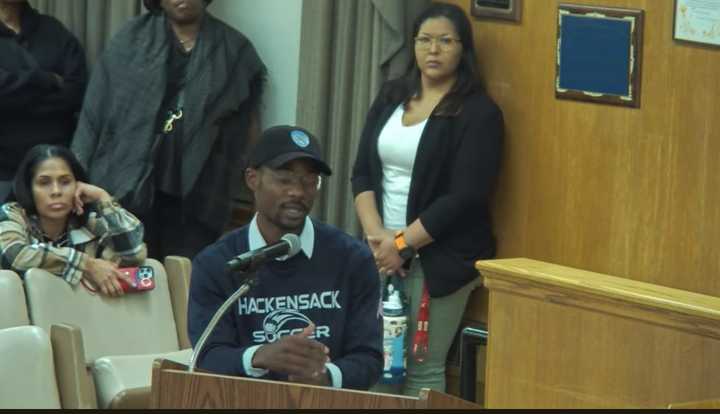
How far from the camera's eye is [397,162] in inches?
200

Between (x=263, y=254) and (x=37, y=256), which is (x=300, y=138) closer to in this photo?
(x=263, y=254)

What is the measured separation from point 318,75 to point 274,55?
371 millimetres

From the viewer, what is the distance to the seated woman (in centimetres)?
457

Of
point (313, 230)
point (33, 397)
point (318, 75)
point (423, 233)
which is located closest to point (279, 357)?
point (313, 230)

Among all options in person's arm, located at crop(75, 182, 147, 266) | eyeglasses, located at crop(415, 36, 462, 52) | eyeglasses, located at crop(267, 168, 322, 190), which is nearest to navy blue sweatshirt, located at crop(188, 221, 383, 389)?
eyeglasses, located at crop(267, 168, 322, 190)

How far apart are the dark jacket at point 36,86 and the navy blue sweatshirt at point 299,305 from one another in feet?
8.67

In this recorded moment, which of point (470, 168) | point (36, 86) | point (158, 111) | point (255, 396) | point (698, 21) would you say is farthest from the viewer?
point (36, 86)

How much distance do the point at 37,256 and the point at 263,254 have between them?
5.91 feet

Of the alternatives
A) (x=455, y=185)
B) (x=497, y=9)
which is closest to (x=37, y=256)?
(x=455, y=185)

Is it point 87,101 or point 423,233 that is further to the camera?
point 87,101

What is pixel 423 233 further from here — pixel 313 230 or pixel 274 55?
pixel 313 230

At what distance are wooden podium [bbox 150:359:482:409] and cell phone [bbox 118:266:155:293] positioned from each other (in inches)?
71.1

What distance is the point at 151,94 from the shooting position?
562cm

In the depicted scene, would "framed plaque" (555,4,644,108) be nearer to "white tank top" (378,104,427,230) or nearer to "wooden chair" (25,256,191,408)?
"white tank top" (378,104,427,230)
